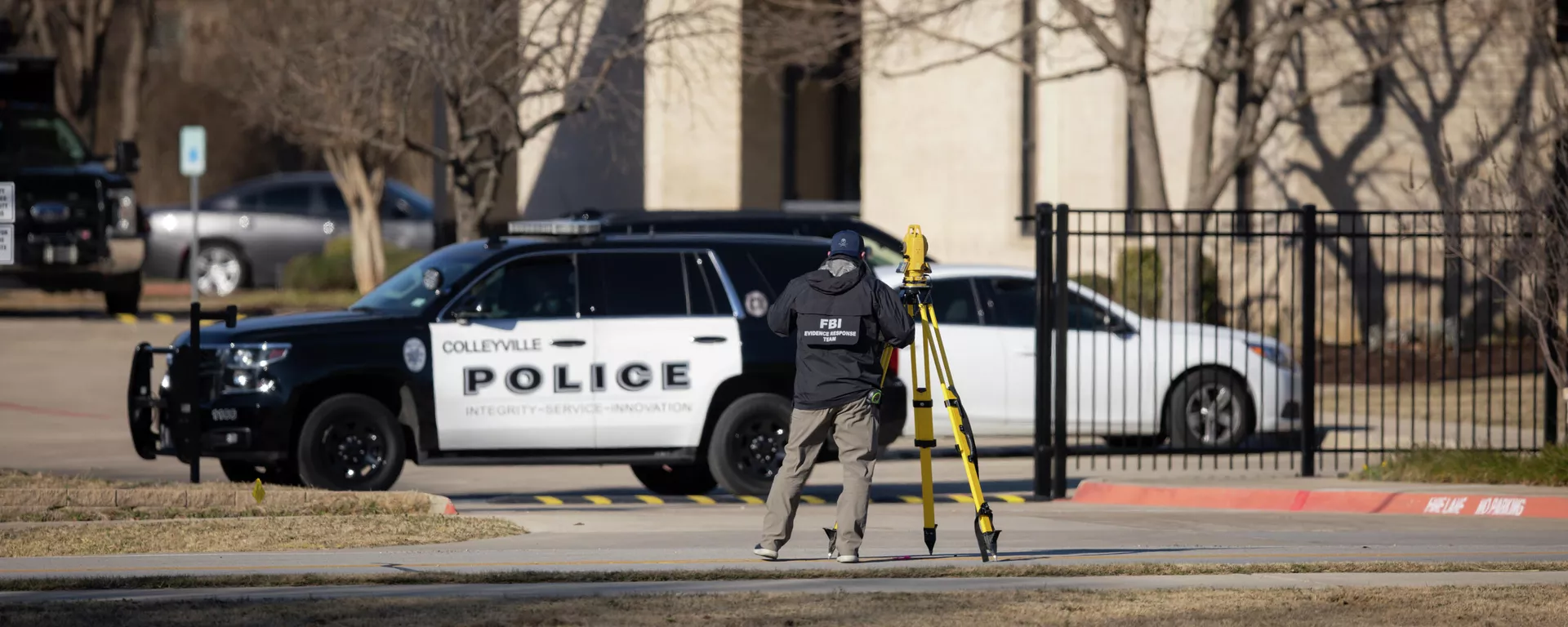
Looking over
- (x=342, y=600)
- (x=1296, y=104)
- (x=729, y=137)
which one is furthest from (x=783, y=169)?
(x=342, y=600)

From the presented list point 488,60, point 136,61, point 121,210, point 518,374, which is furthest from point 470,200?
point 136,61

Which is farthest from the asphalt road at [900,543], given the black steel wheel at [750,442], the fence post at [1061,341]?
the fence post at [1061,341]

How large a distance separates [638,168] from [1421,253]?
10158 mm

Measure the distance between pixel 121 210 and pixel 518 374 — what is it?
13.5 metres

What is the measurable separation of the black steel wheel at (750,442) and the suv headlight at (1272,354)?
4733mm

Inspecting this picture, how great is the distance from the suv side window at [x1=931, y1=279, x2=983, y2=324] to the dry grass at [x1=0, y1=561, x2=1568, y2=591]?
252 inches

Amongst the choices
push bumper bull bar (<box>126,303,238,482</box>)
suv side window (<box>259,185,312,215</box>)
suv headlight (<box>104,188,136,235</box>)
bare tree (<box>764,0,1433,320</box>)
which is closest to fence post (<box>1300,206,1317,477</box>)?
Result: push bumper bull bar (<box>126,303,238,482</box>)

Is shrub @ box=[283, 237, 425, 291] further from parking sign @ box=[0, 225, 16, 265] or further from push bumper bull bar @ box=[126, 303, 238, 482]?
parking sign @ box=[0, 225, 16, 265]

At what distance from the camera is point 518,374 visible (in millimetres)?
13484

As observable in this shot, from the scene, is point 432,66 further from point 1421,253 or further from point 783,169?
point 1421,253

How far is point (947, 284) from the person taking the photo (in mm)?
16547

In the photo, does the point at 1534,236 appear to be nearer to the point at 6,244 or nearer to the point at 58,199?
the point at 6,244

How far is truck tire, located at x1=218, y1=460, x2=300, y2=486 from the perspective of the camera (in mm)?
13602

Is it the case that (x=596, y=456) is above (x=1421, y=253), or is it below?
below
